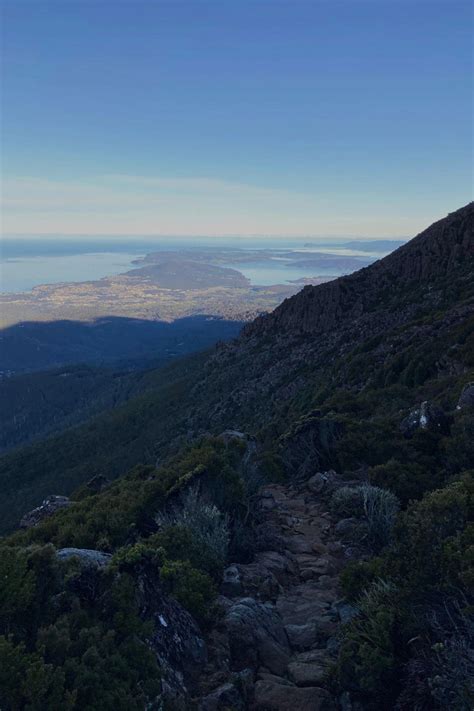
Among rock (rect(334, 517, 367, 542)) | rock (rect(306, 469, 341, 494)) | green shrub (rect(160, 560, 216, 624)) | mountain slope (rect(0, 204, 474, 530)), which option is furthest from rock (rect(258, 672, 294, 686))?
mountain slope (rect(0, 204, 474, 530))

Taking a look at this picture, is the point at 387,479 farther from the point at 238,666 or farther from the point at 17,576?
the point at 17,576

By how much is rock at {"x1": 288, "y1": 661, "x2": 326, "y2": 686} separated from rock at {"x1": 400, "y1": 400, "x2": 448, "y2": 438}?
24.9 feet

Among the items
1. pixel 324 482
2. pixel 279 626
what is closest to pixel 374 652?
pixel 279 626

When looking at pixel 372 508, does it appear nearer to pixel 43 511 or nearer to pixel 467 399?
pixel 467 399

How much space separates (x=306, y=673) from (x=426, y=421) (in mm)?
7918

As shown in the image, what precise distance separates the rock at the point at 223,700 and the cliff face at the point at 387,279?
35760 mm

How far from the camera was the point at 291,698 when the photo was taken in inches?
181

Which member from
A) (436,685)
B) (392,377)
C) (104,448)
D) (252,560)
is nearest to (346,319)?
(392,377)

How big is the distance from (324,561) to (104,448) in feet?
151

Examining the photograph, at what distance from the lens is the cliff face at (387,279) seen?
123 ft

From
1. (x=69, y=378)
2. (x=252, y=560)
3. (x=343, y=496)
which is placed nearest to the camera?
(x=252, y=560)

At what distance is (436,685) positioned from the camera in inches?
153

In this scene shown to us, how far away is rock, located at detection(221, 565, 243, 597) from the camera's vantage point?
6.50 metres

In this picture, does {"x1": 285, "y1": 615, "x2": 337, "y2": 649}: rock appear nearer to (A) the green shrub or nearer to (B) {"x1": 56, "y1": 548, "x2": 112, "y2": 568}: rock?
(A) the green shrub
